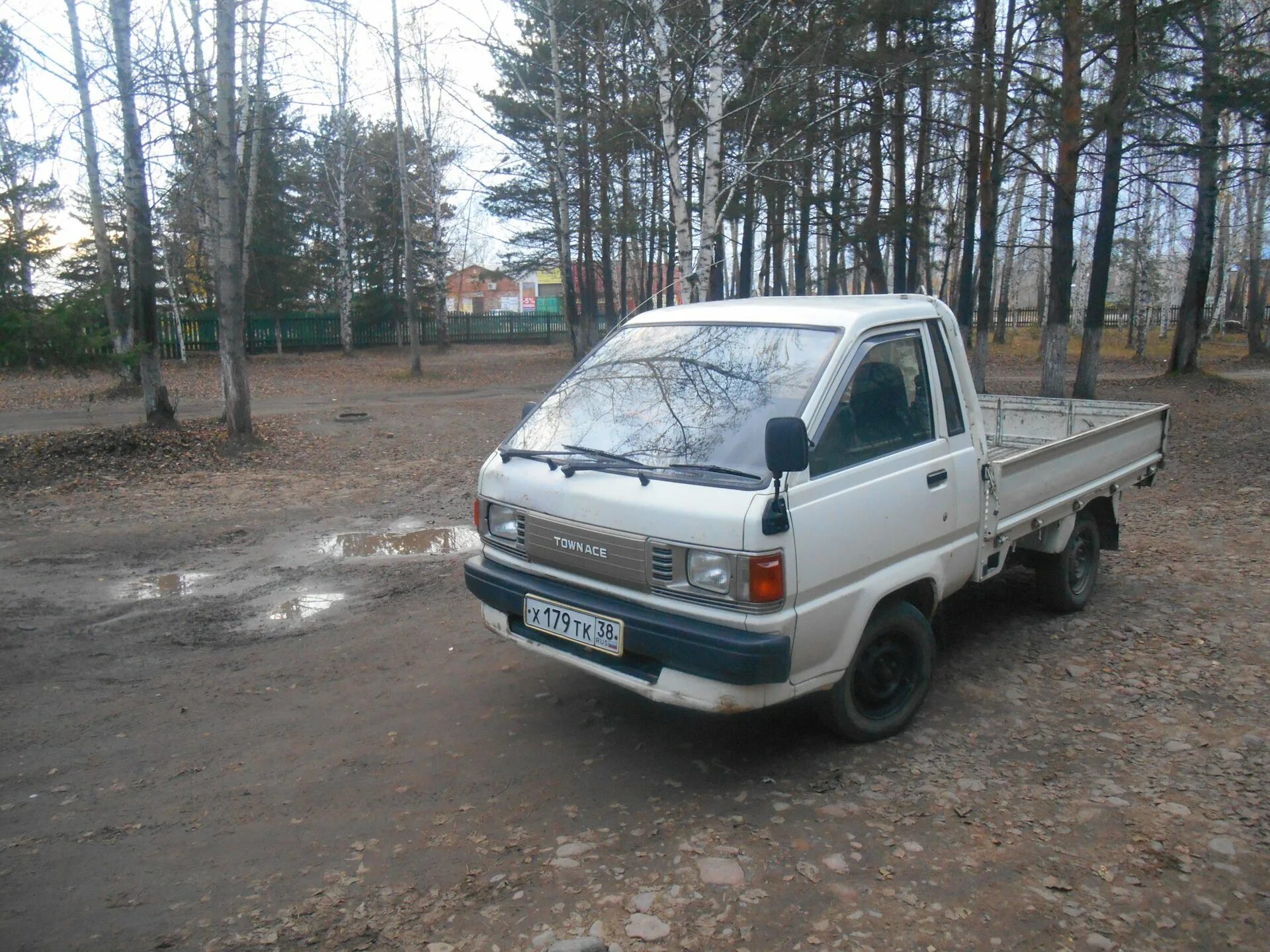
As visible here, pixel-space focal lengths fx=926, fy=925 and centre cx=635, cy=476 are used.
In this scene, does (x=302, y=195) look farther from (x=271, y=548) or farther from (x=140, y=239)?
(x=271, y=548)

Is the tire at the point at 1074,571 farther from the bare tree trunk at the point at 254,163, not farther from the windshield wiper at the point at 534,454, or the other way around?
the bare tree trunk at the point at 254,163

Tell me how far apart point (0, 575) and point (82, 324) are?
553cm

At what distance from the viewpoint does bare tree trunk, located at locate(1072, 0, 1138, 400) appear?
1309 centimetres

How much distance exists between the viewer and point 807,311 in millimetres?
4672

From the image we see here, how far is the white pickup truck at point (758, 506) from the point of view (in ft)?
12.4

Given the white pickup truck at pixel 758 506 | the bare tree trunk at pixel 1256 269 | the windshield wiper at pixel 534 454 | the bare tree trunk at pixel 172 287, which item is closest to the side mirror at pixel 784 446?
the white pickup truck at pixel 758 506

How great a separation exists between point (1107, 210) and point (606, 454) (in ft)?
50.6

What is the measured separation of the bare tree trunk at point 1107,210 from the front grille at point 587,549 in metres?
12.3

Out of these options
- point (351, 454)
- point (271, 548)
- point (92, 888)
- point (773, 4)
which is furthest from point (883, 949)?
point (773, 4)

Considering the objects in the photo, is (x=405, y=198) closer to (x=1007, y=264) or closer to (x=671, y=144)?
(x=671, y=144)

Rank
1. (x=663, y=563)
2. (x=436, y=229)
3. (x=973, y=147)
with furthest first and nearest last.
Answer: (x=436, y=229) → (x=973, y=147) → (x=663, y=563)

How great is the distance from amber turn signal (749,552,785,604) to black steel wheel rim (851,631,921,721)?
83 centimetres

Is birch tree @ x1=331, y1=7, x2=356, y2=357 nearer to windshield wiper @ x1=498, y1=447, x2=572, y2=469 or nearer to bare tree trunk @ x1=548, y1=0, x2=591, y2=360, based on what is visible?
bare tree trunk @ x1=548, y1=0, x2=591, y2=360

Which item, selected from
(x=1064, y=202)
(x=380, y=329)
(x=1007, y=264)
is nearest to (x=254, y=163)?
A: (x=380, y=329)
